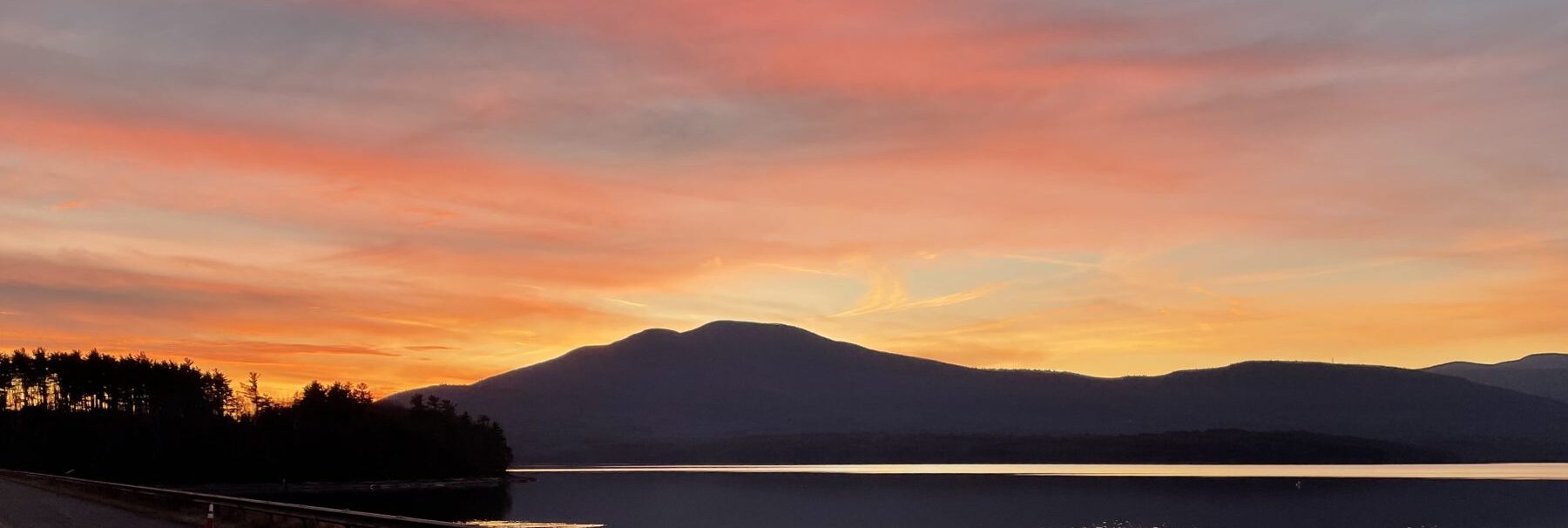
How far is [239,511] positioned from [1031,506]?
281 feet

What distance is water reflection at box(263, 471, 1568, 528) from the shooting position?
9831 centimetres

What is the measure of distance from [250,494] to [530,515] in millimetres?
59588

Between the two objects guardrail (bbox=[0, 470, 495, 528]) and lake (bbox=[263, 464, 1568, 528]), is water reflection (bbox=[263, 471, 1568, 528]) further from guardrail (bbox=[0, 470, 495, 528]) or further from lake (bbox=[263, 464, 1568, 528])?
guardrail (bbox=[0, 470, 495, 528])

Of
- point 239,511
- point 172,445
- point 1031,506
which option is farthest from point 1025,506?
point 172,445

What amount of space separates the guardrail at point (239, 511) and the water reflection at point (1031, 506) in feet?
88.4

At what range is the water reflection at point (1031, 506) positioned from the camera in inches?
3871

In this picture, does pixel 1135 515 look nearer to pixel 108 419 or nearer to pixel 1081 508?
pixel 1081 508

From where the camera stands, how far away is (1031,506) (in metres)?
123

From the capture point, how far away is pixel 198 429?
184750 mm

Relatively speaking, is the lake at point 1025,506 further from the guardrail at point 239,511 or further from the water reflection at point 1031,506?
the guardrail at point 239,511

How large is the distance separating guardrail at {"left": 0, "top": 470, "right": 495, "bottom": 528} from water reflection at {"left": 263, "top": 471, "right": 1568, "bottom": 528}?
27.0 m

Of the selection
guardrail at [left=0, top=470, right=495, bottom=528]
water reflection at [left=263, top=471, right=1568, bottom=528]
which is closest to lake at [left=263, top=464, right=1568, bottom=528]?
water reflection at [left=263, top=471, right=1568, bottom=528]

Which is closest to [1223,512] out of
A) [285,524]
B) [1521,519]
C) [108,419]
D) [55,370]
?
[1521,519]

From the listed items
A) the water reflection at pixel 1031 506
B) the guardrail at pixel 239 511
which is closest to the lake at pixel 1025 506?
the water reflection at pixel 1031 506
